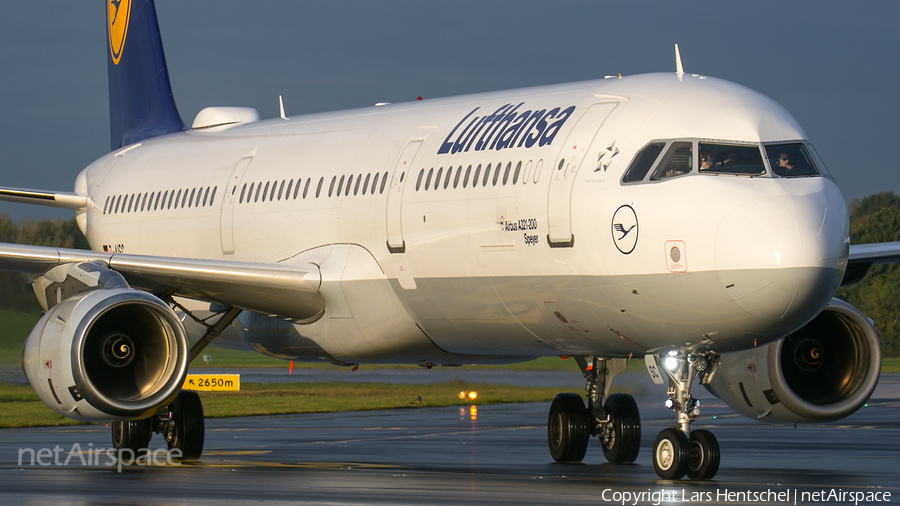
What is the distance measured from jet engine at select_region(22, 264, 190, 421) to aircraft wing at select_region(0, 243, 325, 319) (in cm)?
79

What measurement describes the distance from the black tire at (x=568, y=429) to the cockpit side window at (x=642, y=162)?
4.83 m

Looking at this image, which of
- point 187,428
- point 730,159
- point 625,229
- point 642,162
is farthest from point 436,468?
point 730,159

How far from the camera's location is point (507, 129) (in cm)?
1430

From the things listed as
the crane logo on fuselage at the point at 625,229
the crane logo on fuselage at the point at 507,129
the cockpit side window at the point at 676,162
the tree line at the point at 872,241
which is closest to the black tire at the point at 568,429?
the crane logo on fuselage at the point at 507,129

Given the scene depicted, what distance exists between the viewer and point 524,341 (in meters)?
14.5

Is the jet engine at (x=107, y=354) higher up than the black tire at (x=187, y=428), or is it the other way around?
the jet engine at (x=107, y=354)

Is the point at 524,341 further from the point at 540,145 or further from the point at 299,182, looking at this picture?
the point at 299,182

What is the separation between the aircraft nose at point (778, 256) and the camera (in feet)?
37.0

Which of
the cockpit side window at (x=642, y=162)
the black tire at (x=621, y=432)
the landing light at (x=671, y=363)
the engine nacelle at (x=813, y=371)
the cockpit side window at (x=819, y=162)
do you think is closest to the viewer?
the cockpit side window at (x=642, y=162)

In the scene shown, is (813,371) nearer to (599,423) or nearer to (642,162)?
(599,423)

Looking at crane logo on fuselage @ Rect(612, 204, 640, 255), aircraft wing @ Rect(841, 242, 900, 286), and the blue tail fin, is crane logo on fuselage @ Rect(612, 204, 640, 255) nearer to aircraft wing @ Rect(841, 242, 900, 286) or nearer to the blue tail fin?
aircraft wing @ Rect(841, 242, 900, 286)

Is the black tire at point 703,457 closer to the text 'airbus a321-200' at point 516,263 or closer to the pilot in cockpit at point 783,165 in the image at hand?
the text 'airbus a321-200' at point 516,263

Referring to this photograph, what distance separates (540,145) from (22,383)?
16.3 m

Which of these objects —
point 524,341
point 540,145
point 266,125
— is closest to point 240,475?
point 524,341
